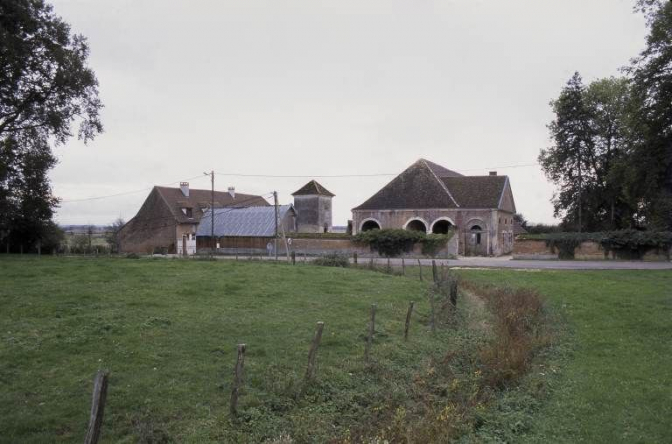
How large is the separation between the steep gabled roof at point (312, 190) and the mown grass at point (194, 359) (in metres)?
47.7

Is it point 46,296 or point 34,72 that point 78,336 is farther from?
point 34,72

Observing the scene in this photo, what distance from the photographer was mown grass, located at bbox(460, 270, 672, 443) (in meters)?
8.36

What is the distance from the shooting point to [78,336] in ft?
36.4

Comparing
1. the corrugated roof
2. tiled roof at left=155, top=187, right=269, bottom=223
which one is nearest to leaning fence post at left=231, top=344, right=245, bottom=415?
the corrugated roof

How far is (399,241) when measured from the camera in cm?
4978

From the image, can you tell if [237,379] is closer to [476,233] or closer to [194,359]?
[194,359]

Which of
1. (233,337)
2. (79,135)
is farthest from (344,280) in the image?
Result: (79,135)

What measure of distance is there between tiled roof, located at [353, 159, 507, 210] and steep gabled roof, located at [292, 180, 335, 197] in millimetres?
9762

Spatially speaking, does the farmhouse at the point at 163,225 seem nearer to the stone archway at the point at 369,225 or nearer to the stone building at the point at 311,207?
the stone building at the point at 311,207

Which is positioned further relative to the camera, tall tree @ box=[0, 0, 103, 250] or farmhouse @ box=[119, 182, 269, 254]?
farmhouse @ box=[119, 182, 269, 254]

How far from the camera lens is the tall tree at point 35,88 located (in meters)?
26.6

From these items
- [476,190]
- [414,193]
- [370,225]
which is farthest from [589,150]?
[370,225]

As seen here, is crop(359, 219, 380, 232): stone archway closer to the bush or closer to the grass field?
the bush

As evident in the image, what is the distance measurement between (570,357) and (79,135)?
2991 centimetres
